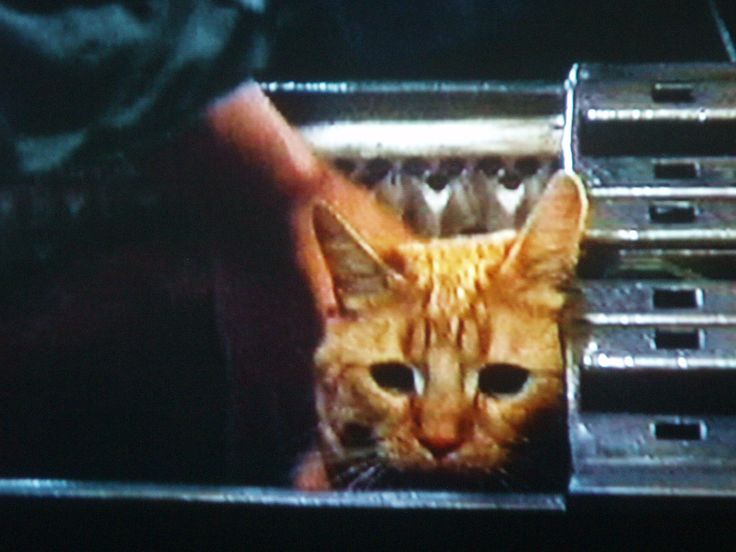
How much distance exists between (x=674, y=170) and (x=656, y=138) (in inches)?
1.4

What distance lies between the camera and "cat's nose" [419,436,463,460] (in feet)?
3.90

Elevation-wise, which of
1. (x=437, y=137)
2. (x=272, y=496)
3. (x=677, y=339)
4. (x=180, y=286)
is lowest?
(x=272, y=496)

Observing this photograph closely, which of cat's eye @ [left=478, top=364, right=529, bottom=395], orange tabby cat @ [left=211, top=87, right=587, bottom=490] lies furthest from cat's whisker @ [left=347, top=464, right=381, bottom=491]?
cat's eye @ [left=478, top=364, right=529, bottom=395]

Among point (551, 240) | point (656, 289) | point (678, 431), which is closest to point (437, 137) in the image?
point (551, 240)

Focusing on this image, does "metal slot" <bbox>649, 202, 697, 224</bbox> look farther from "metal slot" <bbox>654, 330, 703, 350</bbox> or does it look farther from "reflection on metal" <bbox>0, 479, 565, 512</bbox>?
"reflection on metal" <bbox>0, 479, 565, 512</bbox>

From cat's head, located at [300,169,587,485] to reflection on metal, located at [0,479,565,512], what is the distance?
2cm

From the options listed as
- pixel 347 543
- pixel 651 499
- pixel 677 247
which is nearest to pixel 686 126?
pixel 677 247

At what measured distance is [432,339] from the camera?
4.00ft

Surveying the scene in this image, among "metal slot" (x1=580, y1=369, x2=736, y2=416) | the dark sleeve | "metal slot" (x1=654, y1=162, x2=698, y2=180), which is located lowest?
"metal slot" (x1=580, y1=369, x2=736, y2=416)

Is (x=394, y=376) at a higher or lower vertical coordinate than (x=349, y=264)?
lower

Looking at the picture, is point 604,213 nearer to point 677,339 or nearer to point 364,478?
point 677,339

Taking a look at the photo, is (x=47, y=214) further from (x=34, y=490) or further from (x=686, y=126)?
(x=686, y=126)

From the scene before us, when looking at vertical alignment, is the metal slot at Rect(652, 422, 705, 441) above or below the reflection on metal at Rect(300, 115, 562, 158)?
below

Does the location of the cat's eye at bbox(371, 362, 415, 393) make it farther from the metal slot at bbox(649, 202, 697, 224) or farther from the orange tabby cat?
the metal slot at bbox(649, 202, 697, 224)
